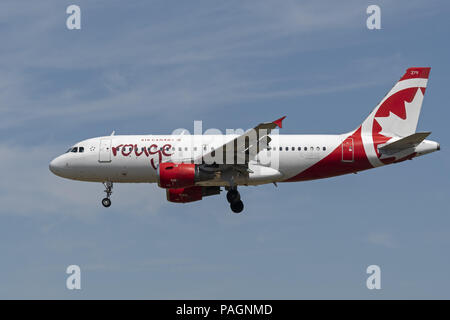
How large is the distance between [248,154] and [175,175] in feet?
16.0

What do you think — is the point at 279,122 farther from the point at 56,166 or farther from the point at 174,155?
the point at 56,166

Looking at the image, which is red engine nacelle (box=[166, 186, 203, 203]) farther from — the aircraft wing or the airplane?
the aircraft wing

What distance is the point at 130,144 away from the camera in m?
55.7

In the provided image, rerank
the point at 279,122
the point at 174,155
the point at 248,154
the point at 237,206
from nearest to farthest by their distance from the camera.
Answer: the point at 279,122 → the point at 248,154 → the point at 174,155 → the point at 237,206

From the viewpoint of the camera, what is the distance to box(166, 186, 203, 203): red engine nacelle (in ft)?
188

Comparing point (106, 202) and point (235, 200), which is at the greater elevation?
point (106, 202)

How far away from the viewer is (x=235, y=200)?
54812 millimetres

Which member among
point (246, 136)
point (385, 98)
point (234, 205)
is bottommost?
point (234, 205)

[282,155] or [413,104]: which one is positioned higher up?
[413,104]

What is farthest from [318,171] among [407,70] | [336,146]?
[407,70]

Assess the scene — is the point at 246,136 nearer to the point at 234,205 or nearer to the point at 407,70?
the point at 234,205

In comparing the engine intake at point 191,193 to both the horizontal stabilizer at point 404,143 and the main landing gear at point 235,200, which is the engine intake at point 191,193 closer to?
the main landing gear at point 235,200

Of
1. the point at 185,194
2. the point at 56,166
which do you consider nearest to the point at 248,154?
the point at 185,194

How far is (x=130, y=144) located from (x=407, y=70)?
64.9ft
